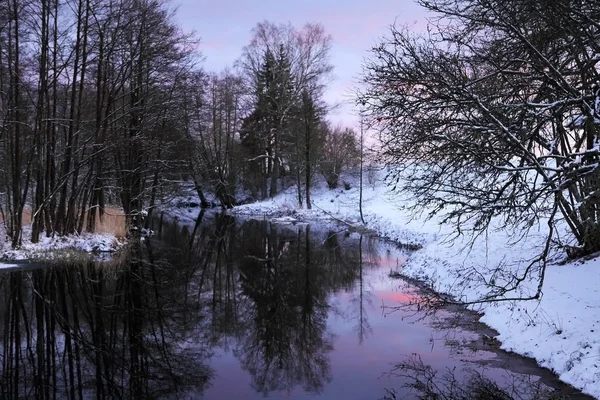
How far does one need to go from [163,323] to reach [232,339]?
1.57m

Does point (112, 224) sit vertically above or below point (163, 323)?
above

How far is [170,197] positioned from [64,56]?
12.9 metres

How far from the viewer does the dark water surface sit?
6652mm

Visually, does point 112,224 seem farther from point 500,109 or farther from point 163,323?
point 500,109

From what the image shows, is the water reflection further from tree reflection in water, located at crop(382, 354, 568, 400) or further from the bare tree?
the bare tree

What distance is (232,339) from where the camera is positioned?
8844 millimetres

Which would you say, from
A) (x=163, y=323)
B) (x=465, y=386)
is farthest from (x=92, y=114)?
(x=465, y=386)

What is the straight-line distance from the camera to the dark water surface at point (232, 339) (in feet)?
21.8

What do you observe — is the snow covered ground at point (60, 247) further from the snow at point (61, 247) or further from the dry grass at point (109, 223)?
the dry grass at point (109, 223)

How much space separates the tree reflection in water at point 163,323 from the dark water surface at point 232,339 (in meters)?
0.03

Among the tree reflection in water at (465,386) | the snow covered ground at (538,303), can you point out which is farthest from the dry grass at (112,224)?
the tree reflection in water at (465,386)

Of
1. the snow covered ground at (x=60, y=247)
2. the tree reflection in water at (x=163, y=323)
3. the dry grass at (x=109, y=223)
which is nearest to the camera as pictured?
the tree reflection in water at (x=163, y=323)

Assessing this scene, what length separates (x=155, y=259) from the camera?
57.8 feet

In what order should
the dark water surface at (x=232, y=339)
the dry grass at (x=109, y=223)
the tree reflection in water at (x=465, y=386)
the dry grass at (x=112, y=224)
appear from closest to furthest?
the tree reflection in water at (x=465, y=386) → the dark water surface at (x=232, y=339) → the dry grass at (x=109, y=223) → the dry grass at (x=112, y=224)
